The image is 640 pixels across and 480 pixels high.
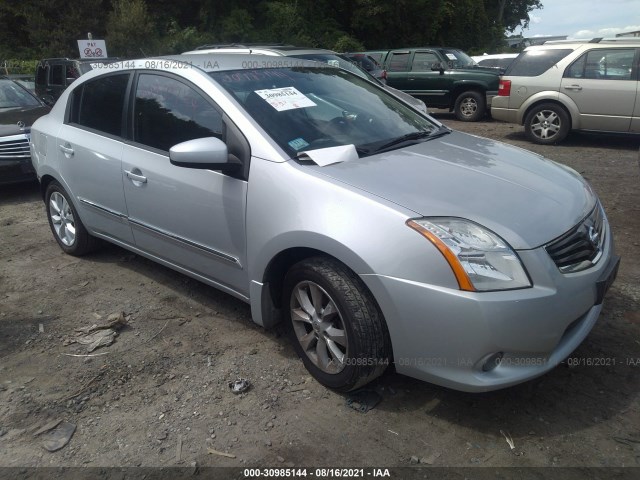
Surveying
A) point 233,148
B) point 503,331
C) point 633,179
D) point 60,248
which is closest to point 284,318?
point 233,148

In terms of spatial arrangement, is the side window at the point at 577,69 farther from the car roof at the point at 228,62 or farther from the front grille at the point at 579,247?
the front grille at the point at 579,247

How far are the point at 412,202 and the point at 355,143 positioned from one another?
835mm

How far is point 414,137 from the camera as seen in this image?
3629 mm

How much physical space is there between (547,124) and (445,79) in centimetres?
396

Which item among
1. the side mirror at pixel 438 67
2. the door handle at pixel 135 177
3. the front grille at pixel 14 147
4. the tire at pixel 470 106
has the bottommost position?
the tire at pixel 470 106

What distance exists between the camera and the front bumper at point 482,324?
2410 millimetres

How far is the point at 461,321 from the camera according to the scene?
2.43 m

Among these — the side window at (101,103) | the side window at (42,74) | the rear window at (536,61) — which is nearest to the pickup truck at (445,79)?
the rear window at (536,61)

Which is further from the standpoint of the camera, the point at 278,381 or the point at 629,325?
the point at 629,325

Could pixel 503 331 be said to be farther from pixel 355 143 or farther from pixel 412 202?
pixel 355 143

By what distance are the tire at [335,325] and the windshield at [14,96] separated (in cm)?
712

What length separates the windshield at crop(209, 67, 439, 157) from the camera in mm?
3238

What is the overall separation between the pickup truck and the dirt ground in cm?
908

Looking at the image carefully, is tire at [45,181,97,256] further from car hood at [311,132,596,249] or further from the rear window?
the rear window
